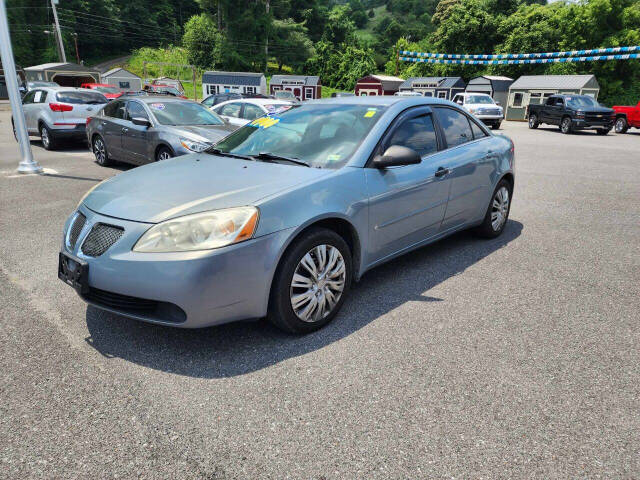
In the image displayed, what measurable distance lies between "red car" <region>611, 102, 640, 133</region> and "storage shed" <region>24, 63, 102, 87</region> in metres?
38.8

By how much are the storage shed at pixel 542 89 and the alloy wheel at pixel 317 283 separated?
117ft

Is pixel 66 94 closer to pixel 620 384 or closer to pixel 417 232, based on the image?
pixel 417 232

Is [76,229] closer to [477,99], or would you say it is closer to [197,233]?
[197,233]

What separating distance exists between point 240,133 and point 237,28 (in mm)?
66132

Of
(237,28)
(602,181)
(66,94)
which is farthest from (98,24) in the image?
(602,181)

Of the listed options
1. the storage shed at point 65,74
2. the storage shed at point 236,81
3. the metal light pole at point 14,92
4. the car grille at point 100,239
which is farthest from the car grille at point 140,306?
the storage shed at point 236,81

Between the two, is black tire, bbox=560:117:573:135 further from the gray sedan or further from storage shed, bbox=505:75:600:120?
the gray sedan

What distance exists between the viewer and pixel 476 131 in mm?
4992

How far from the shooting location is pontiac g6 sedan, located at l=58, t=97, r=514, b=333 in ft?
8.94

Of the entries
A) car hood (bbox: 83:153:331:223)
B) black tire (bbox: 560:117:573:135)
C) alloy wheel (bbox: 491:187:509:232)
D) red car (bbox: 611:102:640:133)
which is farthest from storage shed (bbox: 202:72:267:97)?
car hood (bbox: 83:153:331:223)

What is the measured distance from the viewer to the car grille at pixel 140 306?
9.00 feet

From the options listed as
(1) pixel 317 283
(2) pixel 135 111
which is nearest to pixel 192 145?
(2) pixel 135 111

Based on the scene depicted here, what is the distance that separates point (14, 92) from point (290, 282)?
341 inches

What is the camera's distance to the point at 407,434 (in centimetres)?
Answer: 228
